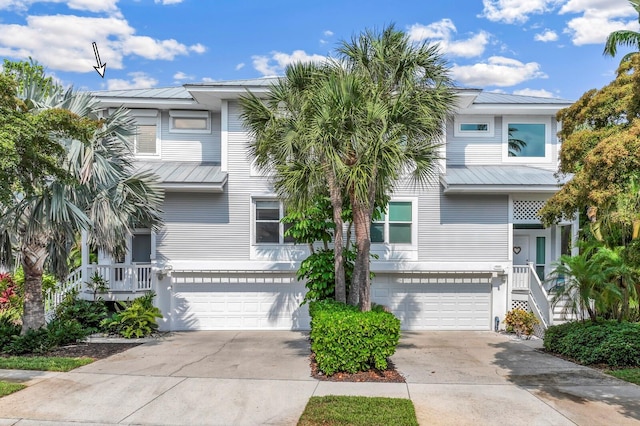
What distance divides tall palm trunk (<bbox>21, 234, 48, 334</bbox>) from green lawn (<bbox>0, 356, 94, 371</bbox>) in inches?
42.0

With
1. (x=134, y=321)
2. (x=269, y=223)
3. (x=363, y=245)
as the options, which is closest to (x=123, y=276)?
(x=134, y=321)

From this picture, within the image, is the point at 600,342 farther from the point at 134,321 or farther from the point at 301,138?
the point at 134,321

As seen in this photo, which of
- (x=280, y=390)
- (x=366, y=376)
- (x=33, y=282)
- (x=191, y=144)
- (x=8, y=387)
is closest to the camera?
(x=8, y=387)

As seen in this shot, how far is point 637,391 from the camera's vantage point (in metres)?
7.21

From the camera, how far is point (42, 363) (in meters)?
8.42

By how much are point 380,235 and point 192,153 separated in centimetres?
687

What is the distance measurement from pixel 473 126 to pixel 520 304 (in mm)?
6038

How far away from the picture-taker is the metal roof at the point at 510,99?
14.3 meters

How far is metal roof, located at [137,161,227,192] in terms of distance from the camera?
1284cm

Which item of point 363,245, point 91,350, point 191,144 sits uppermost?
point 191,144

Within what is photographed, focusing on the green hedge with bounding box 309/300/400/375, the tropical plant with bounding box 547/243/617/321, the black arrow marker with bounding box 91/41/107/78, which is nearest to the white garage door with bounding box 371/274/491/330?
the tropical plant with bounding box 547/243/617/321

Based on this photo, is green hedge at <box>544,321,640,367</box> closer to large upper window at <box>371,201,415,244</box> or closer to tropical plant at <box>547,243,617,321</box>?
tropical plant at <box>547,243,617,321</box>

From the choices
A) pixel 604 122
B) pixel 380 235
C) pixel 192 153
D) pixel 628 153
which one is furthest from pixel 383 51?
pixel 192 153

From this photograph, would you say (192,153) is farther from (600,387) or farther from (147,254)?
(600,387)
